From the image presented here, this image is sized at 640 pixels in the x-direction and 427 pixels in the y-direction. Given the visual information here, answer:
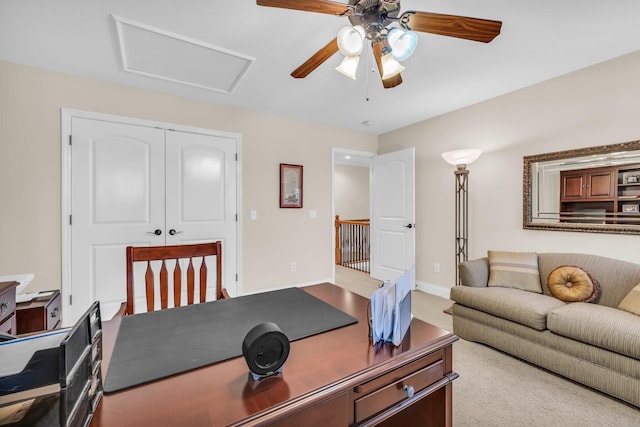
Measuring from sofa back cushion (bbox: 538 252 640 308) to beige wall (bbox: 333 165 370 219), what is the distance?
17.5ft

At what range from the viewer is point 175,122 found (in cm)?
304

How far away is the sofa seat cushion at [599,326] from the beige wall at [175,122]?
2.68 metres

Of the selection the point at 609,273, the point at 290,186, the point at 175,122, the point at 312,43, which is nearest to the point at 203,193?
the point at 175,122

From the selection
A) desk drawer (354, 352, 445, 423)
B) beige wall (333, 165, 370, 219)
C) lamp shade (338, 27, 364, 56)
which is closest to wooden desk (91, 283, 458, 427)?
desk drawer (354, 352, 445, 423)

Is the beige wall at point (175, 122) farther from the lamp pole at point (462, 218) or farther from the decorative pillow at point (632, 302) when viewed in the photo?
the decorative pillow at point (632, 302)

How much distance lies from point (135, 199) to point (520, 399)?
11.6ft

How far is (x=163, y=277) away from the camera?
1.53 m

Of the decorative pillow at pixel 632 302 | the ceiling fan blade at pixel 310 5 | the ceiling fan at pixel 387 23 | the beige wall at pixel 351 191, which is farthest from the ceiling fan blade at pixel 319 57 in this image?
the beige wall at pixel 351 191

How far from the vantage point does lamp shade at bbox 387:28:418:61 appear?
4.64ft

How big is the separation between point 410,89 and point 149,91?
2.68 metres

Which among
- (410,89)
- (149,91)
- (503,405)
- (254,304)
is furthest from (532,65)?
(149,91)

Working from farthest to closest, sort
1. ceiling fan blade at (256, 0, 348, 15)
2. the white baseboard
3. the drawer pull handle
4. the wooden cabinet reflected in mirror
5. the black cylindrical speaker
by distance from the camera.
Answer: the white baseboard
the wooden cabinet reflected in mirror
ceiling fan blade at (256, 0, 348, 15)
the drawer pull handle
the black cylindrical speaker

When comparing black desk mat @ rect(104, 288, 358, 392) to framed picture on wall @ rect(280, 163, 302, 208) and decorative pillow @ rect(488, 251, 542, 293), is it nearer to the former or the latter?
decorative pillow @ rect(488, 251, 542, 293)

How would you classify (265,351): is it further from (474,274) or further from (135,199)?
(135,199)
